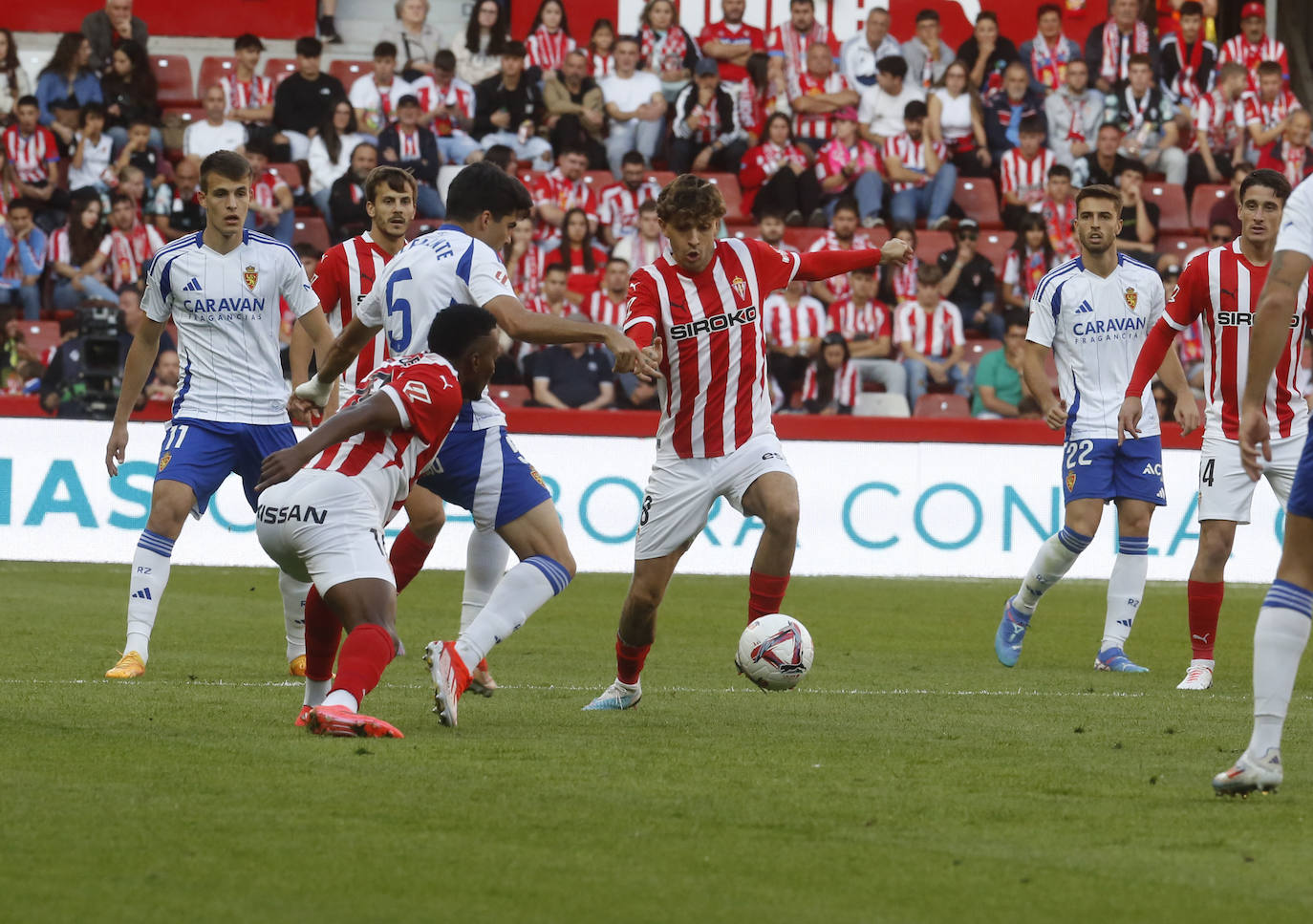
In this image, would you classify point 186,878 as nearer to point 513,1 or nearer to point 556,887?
point 556,887

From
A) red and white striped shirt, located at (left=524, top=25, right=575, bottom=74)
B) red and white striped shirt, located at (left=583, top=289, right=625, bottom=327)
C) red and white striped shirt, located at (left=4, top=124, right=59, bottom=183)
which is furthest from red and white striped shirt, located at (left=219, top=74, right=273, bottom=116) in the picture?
red and white striped shirt, located at (left=583, top=289, right=625, bottom=327)

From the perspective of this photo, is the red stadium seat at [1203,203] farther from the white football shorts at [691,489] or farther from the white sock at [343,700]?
the white sock at [343,700]

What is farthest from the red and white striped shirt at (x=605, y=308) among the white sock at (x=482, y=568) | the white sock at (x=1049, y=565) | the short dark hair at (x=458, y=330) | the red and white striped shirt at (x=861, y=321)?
the short dark hair at (x=458, y=330)

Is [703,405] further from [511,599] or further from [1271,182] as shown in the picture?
[1271,182]

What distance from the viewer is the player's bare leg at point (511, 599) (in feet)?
21.3

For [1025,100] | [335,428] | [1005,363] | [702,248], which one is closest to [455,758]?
[335,428]

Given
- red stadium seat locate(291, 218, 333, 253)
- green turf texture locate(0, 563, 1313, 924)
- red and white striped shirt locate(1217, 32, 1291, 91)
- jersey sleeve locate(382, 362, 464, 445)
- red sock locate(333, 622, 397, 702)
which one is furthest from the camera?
red and white striped shirt locate(1217, 32, 1291, 91)

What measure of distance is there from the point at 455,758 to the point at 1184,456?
34.2ft

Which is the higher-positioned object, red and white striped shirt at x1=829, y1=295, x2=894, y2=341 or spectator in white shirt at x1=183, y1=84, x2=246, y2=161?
spectator in white shirt at x1=183, y1=84, x2=246, y2=161

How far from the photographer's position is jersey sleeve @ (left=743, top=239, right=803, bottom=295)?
7.84m

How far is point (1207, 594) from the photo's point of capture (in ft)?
29.6

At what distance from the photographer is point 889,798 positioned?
210 inches

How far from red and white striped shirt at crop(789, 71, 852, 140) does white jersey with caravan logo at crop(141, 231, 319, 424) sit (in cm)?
1262

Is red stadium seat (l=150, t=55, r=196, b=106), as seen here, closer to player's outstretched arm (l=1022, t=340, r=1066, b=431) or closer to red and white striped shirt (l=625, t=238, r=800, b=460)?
player's outstretched arm (l=1022, t=340, r=1066, b=431)
